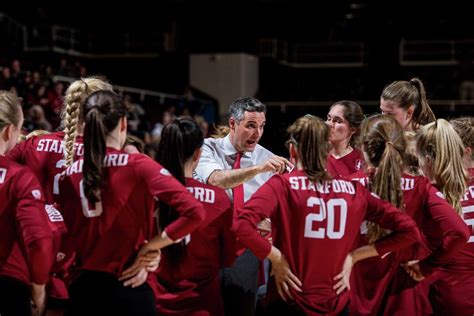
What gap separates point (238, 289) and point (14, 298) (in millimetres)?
1402

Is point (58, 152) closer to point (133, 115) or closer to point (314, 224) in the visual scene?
point (314, 224)

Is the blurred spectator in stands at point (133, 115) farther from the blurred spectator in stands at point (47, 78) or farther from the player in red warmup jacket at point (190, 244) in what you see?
the player in red warmup jacket at point (190, 244)

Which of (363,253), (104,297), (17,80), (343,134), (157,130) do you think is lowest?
(157,130)

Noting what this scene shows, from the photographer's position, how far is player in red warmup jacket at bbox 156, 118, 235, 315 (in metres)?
3.64

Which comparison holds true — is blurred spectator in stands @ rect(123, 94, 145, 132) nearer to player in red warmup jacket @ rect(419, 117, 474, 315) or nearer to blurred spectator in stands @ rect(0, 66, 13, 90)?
blurred spectator in stands @ rect(0, 66, 13, 90)

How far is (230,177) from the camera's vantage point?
4582mm

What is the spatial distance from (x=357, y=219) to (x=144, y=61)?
19472 millimetres

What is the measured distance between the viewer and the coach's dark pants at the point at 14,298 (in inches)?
133

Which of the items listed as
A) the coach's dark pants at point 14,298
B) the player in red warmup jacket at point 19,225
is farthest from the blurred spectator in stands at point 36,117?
the coach's dark pants at point 14,298

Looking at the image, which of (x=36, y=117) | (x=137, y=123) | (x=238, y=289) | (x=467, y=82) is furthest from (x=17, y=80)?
(x=467, y=82)

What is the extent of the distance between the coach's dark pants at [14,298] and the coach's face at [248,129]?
2001 mm

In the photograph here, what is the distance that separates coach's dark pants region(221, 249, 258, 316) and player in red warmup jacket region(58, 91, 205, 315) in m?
0.97

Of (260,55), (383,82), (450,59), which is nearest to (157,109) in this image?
(260,55)

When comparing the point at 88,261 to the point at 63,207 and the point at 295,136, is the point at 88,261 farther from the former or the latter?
the point at 295,136
